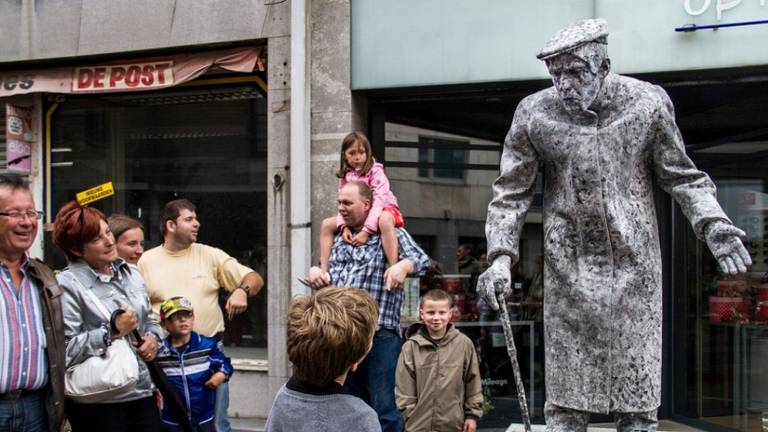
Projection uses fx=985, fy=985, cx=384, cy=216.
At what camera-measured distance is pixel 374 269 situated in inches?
217

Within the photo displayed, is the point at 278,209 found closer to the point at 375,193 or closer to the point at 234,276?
the point at 234,276

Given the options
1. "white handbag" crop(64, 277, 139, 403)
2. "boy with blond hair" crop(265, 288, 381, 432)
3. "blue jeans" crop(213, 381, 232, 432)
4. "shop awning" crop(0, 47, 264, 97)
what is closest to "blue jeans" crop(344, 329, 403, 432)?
"blue jeans" crop(213, 381, 232, 432)

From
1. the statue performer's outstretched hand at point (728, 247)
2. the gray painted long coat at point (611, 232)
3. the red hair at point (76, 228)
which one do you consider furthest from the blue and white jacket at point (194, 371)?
the statue performer's outstretched hand at point (728, 247)

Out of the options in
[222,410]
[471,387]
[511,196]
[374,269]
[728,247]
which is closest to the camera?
[728,247]

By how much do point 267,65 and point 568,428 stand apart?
18.7 feet

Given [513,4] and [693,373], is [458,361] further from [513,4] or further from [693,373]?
[693,373]

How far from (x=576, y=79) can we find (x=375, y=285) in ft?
7.00

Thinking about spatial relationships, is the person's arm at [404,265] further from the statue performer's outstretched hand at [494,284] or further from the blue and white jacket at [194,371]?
the statue performer's outstretched hand at [494,284]

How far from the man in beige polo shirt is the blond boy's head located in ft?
→ 9.11

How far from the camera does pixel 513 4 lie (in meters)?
7.91

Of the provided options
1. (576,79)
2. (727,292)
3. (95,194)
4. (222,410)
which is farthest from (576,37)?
(95,194)

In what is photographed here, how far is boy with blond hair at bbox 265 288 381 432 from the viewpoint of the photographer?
2.92m

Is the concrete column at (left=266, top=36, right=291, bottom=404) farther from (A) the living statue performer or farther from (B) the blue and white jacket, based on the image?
(A) the living statue performer

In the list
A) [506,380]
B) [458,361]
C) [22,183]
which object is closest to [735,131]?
[506,380]
